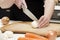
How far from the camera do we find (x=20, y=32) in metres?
1.16

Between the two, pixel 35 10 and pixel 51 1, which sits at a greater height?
pixel 51 1

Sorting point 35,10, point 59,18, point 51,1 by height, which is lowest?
point 59,18

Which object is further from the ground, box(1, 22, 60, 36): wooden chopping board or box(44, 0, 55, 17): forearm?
box(44, 0, 55, 17): forearm

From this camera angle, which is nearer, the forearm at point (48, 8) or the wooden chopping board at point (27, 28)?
the forearm at point (48, 8)

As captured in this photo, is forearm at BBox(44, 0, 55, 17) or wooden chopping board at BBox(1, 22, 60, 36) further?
wooden chopping board at BBox(1, 22, 60, 36)

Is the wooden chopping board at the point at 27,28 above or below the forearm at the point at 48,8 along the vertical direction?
below

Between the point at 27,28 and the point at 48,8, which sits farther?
the point at 27,28

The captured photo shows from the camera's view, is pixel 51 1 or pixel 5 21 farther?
pixel 5 21

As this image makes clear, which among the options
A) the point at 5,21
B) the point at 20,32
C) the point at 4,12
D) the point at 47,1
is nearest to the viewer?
the point at 47,1

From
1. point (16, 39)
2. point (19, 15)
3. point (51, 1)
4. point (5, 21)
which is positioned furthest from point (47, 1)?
point (19, 15)

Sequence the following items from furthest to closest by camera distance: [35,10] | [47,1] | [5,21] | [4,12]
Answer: [4,12], [35,10], [5,21], [47,1]

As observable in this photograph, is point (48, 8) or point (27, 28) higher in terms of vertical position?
point (48, 8)

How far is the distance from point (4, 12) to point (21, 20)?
0.65 feet

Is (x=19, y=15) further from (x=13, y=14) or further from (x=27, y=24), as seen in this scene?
(x=27, y=24)
